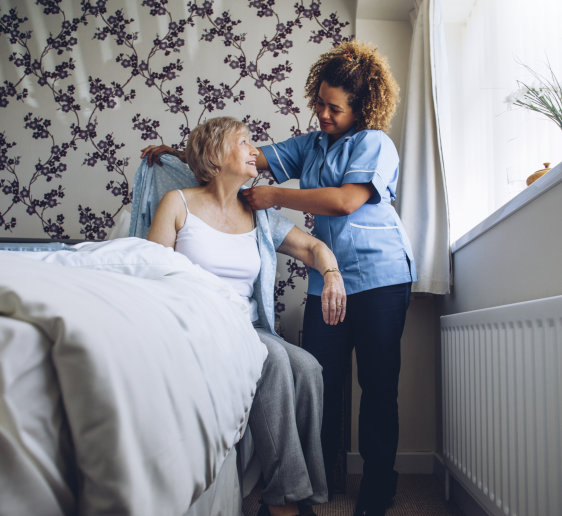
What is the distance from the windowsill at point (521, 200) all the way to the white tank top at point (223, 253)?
708mm

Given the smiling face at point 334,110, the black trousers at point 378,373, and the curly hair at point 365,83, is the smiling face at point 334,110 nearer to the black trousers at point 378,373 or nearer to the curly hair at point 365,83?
the curly hair at point 365,83

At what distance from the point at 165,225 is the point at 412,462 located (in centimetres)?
136

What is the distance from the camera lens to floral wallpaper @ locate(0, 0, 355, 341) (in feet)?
6.97

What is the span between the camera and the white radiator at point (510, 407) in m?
0.91

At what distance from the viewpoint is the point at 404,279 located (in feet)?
4.84

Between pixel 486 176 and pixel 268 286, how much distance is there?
0.91m

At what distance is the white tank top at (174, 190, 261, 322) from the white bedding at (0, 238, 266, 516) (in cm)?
86

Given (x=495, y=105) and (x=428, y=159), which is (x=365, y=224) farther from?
(x=495, y=105)

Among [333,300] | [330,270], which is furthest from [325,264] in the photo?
[333,300]

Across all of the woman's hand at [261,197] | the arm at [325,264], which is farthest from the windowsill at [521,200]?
the woman's hand at [261,197]

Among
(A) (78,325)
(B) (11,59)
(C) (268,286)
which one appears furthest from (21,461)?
(B) (11,59)

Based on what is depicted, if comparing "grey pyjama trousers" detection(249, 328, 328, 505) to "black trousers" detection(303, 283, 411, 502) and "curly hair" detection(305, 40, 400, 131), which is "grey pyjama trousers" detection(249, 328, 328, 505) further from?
"curly hair" detection(305, 40, 400, 131)

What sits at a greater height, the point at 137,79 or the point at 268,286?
the point at 137,79

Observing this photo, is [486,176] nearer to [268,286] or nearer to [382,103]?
[382,103]
